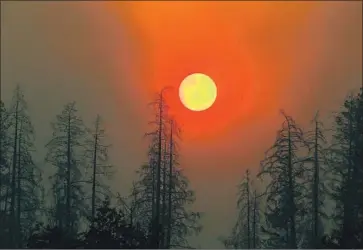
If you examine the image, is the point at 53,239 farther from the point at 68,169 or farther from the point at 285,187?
the point at 285,187

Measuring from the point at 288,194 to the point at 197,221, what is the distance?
3533 millimetres

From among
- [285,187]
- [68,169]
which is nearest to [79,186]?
[68,169]

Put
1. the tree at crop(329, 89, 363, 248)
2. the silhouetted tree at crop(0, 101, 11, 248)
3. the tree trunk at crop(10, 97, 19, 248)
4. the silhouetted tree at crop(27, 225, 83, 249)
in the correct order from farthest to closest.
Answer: the silhouetted tree at crop(0, 101, 11, 248), the tree trunk at crop(10, 97, 19, 248), the tree at crop(329, 89, 363, 248), the silhouetted tree at crop(27, 225, 83, 249)

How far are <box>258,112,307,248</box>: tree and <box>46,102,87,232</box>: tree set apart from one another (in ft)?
22.2

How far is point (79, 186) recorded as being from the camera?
2573cm

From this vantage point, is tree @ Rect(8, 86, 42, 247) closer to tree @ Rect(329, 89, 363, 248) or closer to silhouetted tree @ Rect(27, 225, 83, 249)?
A: silhouetted tree @ Rect(27, 225, 83, 249)

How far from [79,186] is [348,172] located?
32.0ft

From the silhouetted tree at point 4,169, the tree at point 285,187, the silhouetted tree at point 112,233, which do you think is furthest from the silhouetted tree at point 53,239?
the tree at point 285,187

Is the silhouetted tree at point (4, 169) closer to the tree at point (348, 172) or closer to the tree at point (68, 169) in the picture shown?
the tree at point (68, 169)

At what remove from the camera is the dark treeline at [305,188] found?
24.8 metres

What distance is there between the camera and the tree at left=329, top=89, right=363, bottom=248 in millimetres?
23625

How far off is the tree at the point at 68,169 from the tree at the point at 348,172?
9114 mm

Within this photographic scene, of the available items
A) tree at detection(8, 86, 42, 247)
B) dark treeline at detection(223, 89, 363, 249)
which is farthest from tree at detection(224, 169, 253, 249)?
tree at detection(8, 86, 42, 247)

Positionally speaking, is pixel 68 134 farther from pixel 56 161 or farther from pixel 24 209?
pixel 24 209
